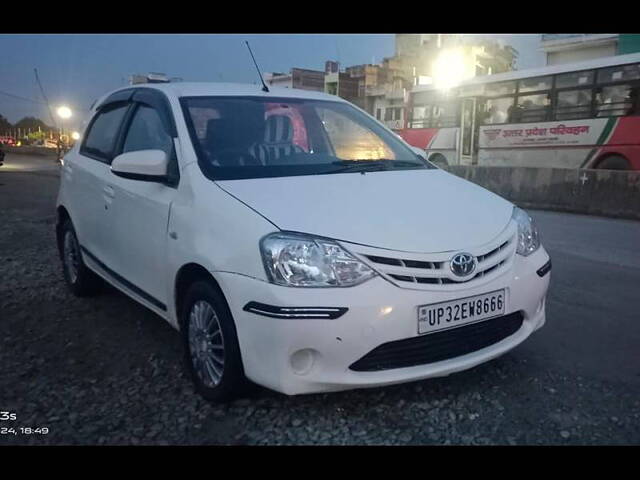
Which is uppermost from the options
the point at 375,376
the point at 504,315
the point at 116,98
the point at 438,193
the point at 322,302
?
the point at 116,98

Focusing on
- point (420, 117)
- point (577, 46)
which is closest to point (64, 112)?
point (420, 117)

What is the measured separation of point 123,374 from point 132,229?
0.88 metres

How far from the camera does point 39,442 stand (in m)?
2.59

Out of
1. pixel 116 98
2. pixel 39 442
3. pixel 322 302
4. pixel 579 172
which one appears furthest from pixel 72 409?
pixel 579 172

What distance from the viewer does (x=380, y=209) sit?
2840mm

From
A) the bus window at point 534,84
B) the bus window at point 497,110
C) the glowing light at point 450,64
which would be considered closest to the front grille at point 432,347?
the bus window at point 534,84

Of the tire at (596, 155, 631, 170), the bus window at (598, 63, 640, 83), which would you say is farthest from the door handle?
the bus window at (598, 63, 640, 83)

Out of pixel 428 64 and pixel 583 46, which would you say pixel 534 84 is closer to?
pixel 583 46

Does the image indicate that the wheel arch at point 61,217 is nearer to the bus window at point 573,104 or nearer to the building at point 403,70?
the bus window at point 573,104

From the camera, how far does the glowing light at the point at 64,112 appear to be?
99.3 ft

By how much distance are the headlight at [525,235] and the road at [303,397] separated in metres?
0.71

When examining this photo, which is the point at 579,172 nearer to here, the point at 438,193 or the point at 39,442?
the point at 438,193

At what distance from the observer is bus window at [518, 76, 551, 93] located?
1600 centimetres
